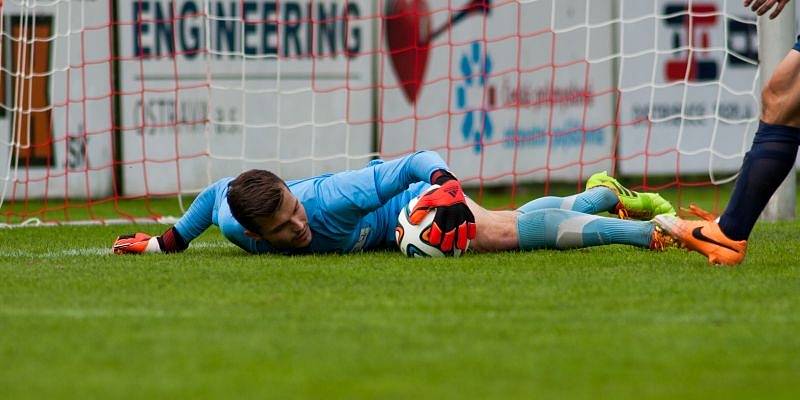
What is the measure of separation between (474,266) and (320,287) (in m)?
0.83

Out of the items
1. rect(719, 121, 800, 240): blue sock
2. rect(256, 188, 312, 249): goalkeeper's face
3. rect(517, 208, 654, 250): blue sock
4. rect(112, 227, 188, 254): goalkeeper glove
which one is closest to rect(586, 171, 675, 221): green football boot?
rect(517, 208, 654, 250): blue sock

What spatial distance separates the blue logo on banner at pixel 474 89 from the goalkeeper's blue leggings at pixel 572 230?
5438 millimetres

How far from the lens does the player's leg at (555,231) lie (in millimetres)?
5652

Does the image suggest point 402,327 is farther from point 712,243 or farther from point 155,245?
point 155,245

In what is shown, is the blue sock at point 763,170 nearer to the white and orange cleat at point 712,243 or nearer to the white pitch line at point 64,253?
the white and orange cleat at point 712,243

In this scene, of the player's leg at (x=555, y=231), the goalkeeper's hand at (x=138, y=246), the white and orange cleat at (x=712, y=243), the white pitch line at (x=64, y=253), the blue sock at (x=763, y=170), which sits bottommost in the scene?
the white pitch line at (x=64, y=253)

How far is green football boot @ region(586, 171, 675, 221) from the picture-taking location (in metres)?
6.34

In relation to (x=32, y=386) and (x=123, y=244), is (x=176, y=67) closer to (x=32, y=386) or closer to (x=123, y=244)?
(x=123, y=244)

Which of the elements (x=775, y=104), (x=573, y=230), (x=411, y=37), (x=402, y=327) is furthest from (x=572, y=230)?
(x=411, y=37)

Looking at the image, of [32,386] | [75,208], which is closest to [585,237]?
[32,386]

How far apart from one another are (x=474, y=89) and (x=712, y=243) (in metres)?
6.50

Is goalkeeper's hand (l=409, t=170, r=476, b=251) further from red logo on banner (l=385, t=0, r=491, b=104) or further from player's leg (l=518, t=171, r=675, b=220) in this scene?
red logo on banner (l=385, t=0, r=491, b=104)

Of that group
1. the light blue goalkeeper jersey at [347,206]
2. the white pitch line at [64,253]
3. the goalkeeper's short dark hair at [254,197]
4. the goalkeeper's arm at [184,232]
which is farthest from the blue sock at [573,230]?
the white pitch line at [64,253]

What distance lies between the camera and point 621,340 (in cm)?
358
